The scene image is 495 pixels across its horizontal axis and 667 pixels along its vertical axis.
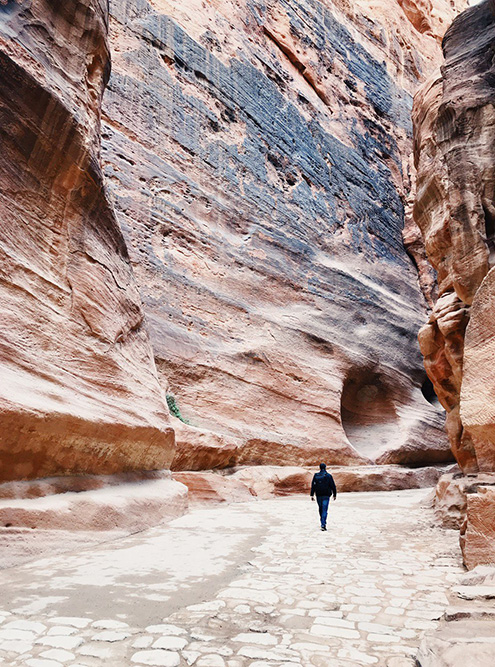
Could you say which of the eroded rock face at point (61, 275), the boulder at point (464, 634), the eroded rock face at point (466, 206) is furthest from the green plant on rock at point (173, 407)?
the boulder at point (464, 634)

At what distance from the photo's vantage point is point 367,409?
22.4m

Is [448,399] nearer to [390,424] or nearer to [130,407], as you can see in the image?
[130,407]

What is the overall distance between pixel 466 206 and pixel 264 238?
45.1 feet

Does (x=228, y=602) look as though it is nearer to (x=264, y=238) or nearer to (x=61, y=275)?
(x=61, y=275)

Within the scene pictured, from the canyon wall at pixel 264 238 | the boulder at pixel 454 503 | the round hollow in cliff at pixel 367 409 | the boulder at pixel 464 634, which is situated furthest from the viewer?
the round hollow in cliff at pixel 367 409

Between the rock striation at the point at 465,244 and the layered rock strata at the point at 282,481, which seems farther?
the layered rock strata at the point at 282,481

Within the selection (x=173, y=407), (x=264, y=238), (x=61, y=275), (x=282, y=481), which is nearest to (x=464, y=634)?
(x=61, y=275)

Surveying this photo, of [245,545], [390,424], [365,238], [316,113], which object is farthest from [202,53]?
[245,545]

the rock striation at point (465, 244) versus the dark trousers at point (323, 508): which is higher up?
the rock striation at point (465, 244)

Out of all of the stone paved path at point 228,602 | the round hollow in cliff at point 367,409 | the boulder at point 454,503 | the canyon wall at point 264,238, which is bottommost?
the stone paved path at point 228,602

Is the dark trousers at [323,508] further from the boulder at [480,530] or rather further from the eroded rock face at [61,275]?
the eroded rock face at [61,275]

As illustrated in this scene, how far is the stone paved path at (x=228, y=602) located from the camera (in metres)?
2.70

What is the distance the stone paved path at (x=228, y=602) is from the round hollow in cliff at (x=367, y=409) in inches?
585

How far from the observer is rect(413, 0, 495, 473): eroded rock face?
5464mm
